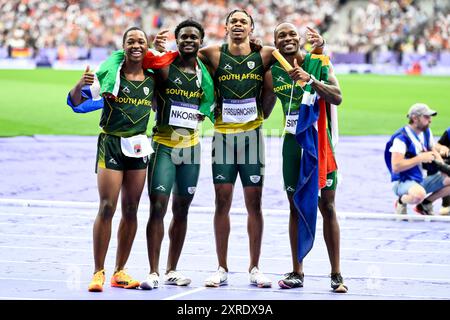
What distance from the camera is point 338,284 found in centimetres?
678

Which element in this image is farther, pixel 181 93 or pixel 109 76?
pixel 181 93

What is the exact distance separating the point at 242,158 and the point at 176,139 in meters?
0.54

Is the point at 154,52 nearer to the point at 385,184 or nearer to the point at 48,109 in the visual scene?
the point at 385,184

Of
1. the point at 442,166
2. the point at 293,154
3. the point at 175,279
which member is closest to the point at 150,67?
the point at 293,154

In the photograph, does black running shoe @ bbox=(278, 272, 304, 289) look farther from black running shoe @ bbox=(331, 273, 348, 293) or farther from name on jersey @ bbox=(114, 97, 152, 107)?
name on jersey @ bbox=(114, 97, 152, 107)

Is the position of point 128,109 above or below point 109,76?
below

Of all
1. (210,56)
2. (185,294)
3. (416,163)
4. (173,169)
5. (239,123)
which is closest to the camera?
(185,294)

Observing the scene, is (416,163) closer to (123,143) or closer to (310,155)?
(310,155)

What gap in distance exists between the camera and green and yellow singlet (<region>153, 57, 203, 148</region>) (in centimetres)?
700

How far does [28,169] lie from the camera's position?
536 inches

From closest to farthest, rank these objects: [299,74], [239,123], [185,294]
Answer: [185,294] < [299,74] < [239,123]

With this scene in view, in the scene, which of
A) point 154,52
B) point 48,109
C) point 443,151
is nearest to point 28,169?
point 443,151

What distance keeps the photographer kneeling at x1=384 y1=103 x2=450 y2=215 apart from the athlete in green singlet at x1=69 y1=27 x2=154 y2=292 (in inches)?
171

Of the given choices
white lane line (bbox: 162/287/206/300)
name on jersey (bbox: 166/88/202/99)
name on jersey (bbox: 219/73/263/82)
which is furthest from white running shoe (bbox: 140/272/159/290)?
name on jersey (bbox: 219/73/263/82)
